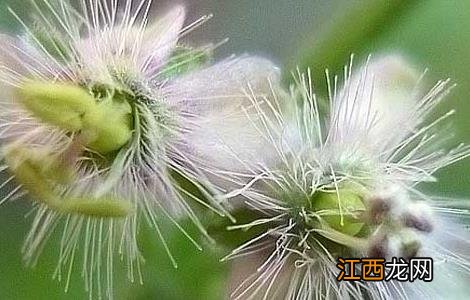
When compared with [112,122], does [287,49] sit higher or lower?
higher

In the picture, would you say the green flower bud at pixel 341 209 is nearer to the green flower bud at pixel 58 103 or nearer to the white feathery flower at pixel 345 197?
the white feathery flower at pixel 345 197

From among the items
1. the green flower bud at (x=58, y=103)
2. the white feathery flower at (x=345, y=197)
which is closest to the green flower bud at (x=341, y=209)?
the white feathery flower at (x=345, y=197)

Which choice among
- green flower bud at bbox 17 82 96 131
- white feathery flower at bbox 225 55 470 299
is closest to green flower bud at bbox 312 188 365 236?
white feathery flower at bbox 225 55 470 299

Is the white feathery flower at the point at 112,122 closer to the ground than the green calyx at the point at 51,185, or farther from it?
farther from it

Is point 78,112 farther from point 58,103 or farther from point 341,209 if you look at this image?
point 341,209

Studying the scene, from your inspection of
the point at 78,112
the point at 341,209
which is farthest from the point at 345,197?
the point at 78,112

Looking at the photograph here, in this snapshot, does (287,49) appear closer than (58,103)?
No

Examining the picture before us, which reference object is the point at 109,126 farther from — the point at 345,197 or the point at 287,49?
the point at 287,49
